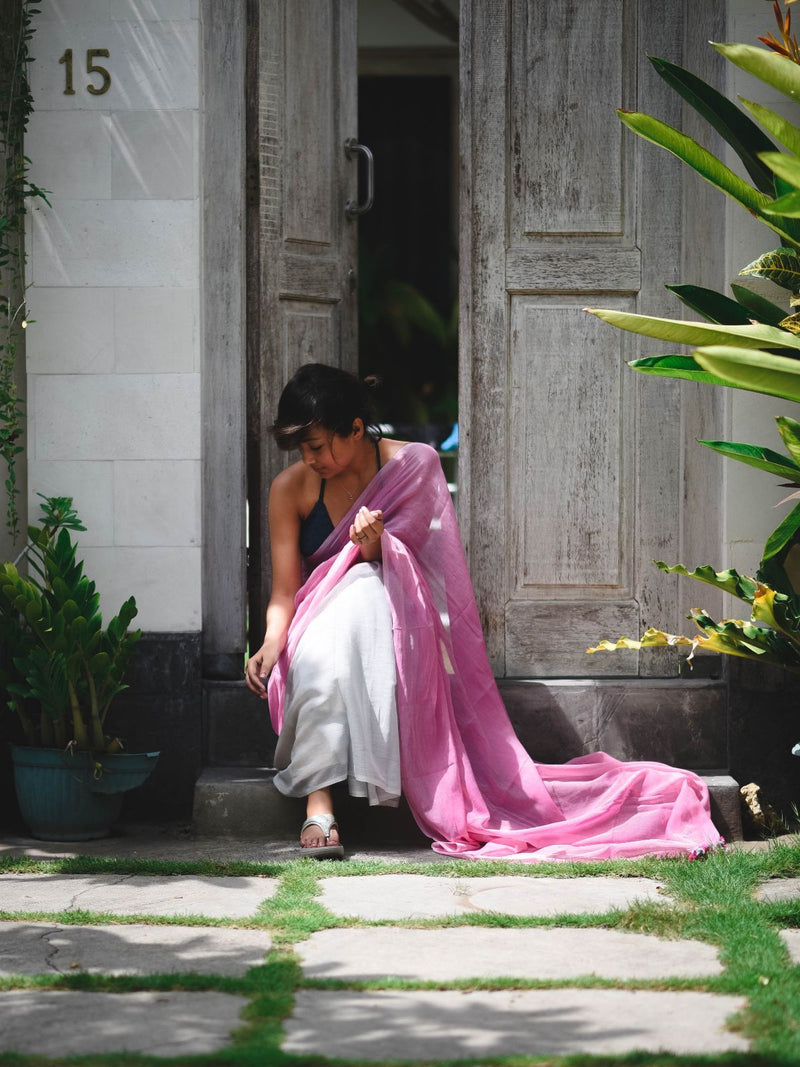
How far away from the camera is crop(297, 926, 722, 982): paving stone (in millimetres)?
2732

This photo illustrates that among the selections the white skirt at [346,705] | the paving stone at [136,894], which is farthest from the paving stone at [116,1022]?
the white skirt at [346,705]

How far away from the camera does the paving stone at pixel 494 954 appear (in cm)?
273

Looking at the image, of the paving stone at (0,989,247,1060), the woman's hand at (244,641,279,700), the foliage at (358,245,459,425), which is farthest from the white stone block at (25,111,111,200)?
the foliage at (358,245,459,425)

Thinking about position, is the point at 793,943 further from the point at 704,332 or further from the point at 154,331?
the point at 154,331

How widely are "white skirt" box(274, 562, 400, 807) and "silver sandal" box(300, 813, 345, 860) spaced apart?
3.6 inches

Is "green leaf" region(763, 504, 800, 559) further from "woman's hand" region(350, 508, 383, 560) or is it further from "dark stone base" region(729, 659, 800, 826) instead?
"woman's hand" region(350, 508, 383, 560)

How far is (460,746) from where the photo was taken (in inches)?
161

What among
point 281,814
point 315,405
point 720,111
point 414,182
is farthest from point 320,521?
point 414,182

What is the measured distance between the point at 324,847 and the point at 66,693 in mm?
902

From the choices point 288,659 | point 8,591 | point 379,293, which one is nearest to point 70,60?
point 8,591

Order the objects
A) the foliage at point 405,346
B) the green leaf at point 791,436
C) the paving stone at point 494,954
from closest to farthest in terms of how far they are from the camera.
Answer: the paving stone at point 494,954
the green leaf at point 791,436
the foliage at point 405,346

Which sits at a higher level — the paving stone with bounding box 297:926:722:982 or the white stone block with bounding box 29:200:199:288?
the white stone block with bounding box 29:200:199:288

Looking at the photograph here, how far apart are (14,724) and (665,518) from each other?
7.26 feet

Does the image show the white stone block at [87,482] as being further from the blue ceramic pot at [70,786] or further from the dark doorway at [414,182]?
the dark doorway at [414,182]
